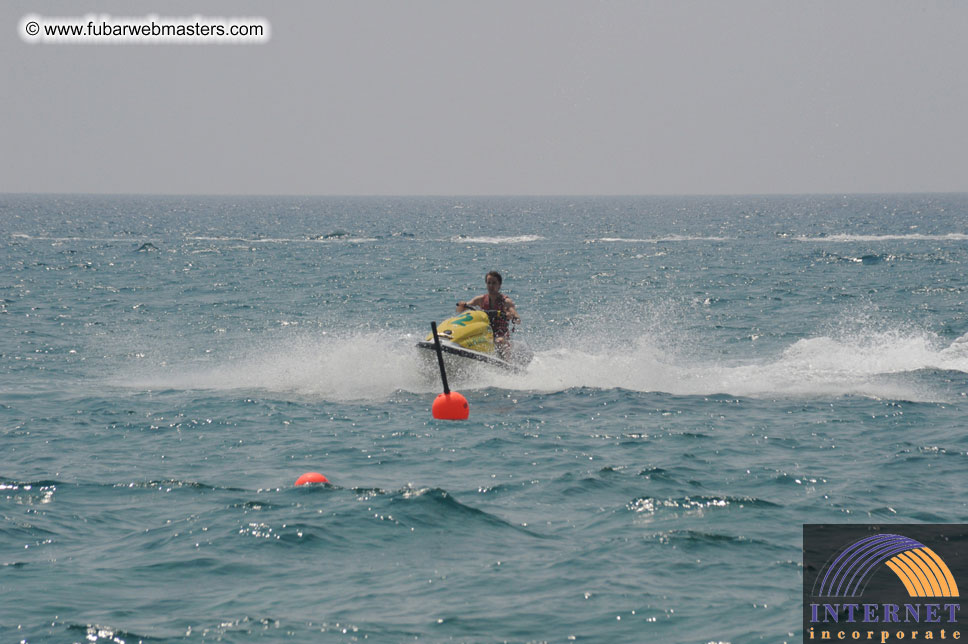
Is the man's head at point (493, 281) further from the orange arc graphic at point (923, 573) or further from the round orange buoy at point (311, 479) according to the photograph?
the orange arc graphic at point (923, 573)

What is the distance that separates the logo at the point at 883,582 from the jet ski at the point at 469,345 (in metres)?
7.41

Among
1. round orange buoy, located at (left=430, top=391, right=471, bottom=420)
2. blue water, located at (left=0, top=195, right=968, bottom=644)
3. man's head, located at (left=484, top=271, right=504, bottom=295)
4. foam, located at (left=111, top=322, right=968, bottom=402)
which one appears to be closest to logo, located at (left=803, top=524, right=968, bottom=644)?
blue water, located at (left=0, top=195, right=968, bottom=644)

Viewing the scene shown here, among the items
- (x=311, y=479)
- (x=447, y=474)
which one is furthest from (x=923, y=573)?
(x=311, y=479)

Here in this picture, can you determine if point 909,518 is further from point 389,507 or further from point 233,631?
point 233,631

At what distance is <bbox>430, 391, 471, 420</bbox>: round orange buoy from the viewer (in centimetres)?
1330

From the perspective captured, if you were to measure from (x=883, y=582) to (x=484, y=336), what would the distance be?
8.86m

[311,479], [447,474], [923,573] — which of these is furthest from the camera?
[447,474]

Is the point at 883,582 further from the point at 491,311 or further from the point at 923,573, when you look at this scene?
the point at 491,311

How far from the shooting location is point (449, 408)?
43.7ft

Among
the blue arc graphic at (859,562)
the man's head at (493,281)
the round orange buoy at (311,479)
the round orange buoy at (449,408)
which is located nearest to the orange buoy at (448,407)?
the round orange buoy at (449,408)

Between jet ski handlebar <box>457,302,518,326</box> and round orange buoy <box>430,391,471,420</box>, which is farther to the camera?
jet ski handlebar <box>457,302,518,326</box>

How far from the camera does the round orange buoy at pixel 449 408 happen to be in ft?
43.7

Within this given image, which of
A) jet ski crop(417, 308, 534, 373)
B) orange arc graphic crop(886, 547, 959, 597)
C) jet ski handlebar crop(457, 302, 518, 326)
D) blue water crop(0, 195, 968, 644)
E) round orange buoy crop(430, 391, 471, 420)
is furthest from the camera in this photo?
jet ski handlebar crop(457, 302, 518, 326)

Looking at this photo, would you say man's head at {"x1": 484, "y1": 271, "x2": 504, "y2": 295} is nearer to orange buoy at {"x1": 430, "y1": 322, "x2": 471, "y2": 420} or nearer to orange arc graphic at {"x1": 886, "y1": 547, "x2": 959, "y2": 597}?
orange buoy at {"x1": 430, "y1": 322, "x2": 471, "y2": 420}
